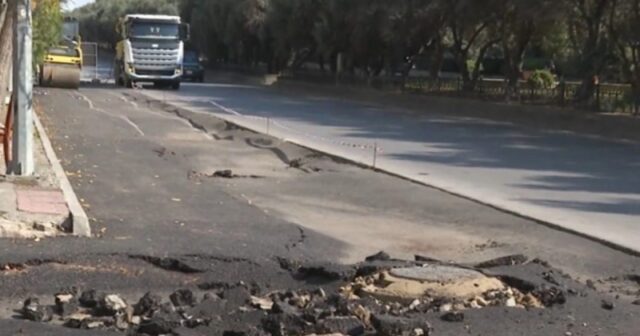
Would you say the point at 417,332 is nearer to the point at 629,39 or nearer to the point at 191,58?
the point at 629,39

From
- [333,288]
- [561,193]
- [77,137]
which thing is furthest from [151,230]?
[77,137]

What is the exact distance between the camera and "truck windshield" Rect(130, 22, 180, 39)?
5897 centimetres

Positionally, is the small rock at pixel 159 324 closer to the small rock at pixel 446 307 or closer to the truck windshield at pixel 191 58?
the small rock at pixel 446 307

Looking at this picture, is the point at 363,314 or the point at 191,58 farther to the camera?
the point at 191,58

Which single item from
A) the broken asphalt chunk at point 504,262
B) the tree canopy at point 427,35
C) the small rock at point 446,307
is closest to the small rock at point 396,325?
the small rock at point 446,307

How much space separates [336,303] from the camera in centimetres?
859

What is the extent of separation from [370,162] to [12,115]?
7755 millimetres

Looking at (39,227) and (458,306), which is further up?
(458,306)

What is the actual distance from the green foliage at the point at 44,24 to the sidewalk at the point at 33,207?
9.08m

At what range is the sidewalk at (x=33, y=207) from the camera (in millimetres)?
11684

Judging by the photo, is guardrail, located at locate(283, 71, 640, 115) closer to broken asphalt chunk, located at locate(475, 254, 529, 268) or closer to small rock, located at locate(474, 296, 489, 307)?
broken asphalt chunk, located at locate(475, 254, 529, 268)

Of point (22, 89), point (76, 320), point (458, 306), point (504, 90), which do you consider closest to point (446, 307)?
point (458, 306)

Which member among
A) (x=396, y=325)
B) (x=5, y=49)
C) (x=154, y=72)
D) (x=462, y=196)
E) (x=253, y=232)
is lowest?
(x=154, y=72)

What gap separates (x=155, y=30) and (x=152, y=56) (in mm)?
1493
